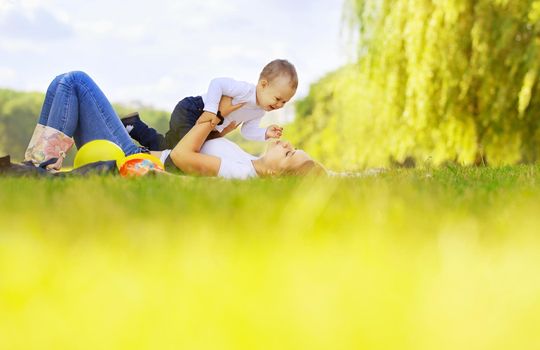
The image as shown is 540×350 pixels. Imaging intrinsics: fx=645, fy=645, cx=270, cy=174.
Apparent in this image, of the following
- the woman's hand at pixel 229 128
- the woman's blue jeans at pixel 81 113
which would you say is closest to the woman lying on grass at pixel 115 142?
the woman's blue jeans at pixel 81 113

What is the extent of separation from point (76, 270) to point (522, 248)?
94 cm

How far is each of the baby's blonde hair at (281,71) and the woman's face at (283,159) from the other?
40cm

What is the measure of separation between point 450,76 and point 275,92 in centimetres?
468

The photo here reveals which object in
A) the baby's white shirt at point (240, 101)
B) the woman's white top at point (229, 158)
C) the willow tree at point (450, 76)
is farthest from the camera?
the willow tree at point (450, 76)

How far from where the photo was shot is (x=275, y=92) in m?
3.78

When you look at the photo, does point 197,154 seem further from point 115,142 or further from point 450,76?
point 450,76

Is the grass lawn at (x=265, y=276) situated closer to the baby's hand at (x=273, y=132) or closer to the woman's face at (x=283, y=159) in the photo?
the woman's face at (x=283, y=159)

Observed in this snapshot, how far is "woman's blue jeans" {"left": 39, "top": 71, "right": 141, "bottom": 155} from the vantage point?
3980 mm

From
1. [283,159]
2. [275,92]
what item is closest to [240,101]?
[275,92]

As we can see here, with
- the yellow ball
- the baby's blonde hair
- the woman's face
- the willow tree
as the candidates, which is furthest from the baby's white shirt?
the willow tree

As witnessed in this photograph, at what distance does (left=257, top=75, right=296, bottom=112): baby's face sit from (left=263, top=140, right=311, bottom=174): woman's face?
330 mm

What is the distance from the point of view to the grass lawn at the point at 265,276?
983mm

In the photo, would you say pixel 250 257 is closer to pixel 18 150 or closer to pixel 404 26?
pixel 404 26

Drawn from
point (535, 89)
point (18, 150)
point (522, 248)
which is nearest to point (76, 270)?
point (522, 248)
